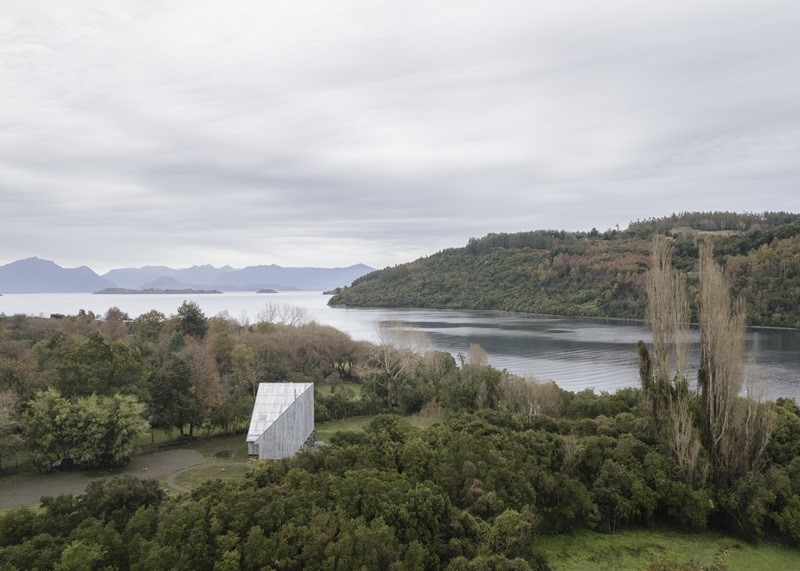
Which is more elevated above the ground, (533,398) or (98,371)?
(98,371)

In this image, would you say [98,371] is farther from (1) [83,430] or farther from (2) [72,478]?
(2) [72,478]

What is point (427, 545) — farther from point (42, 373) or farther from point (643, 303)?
point (643, 303)

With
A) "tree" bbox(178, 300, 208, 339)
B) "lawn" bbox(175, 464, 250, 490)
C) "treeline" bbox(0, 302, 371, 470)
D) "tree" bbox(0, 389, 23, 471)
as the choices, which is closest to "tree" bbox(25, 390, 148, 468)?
"treeline" bbox(0, 302, 371, 470)

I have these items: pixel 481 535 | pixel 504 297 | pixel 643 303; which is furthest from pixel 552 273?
pixel 481 535

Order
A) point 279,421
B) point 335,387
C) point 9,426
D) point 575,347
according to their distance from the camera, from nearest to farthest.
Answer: point 9,426, point 279,421, point 335,387, point 575,347

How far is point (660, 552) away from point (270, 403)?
54.4ft

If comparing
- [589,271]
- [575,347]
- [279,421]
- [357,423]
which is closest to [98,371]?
[279,421]

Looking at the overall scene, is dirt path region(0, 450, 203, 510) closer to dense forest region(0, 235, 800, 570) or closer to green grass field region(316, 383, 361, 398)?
dense forest region(0, 235, 800, 570)

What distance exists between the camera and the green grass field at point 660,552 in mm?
15805

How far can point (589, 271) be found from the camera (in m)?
119

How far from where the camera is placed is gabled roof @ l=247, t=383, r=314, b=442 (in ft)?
75.5

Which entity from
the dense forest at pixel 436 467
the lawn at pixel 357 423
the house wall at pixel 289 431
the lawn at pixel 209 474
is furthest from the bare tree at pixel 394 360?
the lawn at pixel 209 474

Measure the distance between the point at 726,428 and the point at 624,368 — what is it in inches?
1285

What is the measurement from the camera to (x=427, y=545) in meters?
13.2
